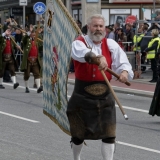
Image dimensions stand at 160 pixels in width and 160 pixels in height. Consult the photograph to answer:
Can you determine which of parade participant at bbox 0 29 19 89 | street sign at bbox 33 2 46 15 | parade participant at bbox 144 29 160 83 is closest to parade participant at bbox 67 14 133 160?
parade participant at bbox 0 29 19 89

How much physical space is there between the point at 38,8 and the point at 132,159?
20.2 m

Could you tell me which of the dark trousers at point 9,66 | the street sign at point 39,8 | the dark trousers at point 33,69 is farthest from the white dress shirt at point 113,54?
the street sign at point 39,8

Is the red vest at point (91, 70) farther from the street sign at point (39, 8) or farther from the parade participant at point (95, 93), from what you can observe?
the street sign at point (39, 8)

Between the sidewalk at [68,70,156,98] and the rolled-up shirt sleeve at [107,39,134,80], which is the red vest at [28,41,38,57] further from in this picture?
the rolled-up shirt sleeve at [107,39,134,80]

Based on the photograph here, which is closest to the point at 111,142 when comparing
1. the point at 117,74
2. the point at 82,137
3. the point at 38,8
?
the point at 82,137

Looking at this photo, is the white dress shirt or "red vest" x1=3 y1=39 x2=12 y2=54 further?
"red vest" x1=3 y1=39 x2=12 y2=54

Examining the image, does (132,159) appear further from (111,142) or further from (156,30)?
(156,30)

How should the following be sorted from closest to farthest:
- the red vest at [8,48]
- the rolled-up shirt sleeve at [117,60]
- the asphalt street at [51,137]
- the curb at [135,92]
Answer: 1. the rolled-up shirt sleeve at [117,60]
2. the asphalt street at [51,137]
3. the curb at [135,92]
4. the red vest at [8,48]

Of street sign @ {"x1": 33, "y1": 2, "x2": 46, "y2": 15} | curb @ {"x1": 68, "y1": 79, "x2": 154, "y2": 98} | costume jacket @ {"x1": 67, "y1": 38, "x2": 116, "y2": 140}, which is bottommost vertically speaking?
curb @ {"x1": 68, "y1": 79, "x2": 154, "y2": 98}

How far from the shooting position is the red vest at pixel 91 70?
703 centimetres

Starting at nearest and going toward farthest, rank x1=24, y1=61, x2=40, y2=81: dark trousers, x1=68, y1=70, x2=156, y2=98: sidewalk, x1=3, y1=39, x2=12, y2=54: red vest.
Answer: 1. x1=24, y1=61, x2=40, y2=81: dark trousers
2. x1=68, y1=70, x2=156, y2=98: sidewalk
3. x1=3, y1=39, x2=12, y2=54: red vest

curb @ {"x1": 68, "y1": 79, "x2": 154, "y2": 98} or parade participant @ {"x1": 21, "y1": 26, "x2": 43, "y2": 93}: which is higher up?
parade participant @ {"x1": 21, "y1": 26, "x2": 43, "y2": 93}

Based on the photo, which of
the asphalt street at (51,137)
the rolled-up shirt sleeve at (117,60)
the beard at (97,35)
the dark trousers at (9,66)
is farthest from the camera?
the dark trousers at (9,66)

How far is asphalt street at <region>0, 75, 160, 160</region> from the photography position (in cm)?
891
